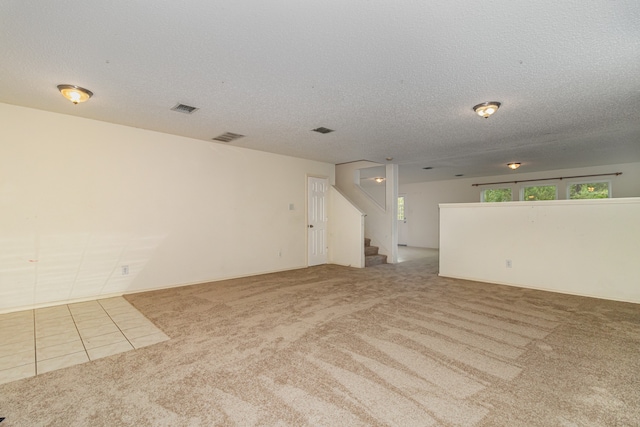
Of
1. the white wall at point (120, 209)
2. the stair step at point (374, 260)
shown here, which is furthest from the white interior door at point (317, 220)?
the stair step at point (374, 260)

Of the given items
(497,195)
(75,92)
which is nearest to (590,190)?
(497,195)

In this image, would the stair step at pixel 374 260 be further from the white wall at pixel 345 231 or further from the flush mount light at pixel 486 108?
the flush mount light at pixel 486 108

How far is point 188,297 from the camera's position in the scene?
4.25 meters

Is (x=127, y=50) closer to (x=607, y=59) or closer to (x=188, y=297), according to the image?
(x=188, y=297)

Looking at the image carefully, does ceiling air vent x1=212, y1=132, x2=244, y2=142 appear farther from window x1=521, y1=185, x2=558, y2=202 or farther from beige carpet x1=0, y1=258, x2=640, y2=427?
window x1=521, y1=185, x2=558, y2=202

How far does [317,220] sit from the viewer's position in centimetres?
715

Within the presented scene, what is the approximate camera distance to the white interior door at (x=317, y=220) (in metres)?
6.97

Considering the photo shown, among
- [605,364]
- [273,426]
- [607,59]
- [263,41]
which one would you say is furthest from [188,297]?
[607,59]

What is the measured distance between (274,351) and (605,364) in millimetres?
2689

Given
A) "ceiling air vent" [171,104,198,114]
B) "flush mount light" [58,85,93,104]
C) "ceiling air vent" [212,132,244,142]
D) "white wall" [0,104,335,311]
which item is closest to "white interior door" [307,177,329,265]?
"white wall" [0,104,335,311]

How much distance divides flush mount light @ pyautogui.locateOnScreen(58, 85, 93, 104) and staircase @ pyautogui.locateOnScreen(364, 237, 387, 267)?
5.66 metres

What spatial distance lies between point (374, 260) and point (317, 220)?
5.47ft

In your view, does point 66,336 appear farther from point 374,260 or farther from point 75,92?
point 374,260

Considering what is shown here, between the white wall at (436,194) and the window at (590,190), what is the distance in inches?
5.2
